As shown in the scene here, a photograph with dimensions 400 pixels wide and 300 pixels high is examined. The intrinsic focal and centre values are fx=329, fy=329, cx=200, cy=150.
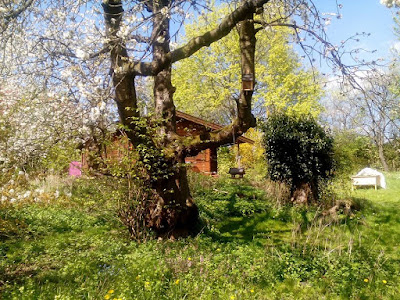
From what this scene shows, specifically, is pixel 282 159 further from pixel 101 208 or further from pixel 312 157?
pixel 101 208

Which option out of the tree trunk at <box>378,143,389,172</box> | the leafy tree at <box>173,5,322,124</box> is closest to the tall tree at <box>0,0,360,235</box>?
the leafy tree at <box>173,5,322,124</box>

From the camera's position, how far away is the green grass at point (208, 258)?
3.87m

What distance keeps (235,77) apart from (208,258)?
18.7m

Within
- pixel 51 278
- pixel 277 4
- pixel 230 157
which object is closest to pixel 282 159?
pixel 277 4

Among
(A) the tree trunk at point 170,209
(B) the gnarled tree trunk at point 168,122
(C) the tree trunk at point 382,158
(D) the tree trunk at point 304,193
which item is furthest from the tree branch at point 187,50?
(C) the tree trunk at point 382,158

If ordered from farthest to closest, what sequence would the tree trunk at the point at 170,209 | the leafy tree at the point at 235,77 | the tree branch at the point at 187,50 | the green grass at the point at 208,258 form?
the leafy tree at the point at 235,77 < the tree trunk at the point at 170,209 < the tree branch at the point at 187,50 < the green grass at the point at 208,258

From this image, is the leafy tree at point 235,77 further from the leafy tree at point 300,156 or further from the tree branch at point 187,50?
the tree branch at point 187,50

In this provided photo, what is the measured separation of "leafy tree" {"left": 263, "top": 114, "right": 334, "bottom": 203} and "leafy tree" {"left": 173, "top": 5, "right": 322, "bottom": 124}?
11.3 meters

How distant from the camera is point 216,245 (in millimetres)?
5668

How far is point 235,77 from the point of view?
876 inches

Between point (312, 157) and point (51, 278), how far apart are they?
6.79 metres

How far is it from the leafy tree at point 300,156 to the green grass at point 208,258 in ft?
3.54

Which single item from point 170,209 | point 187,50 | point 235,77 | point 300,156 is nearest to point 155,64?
point 187,50

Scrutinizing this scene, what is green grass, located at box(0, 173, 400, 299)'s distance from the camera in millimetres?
3867
